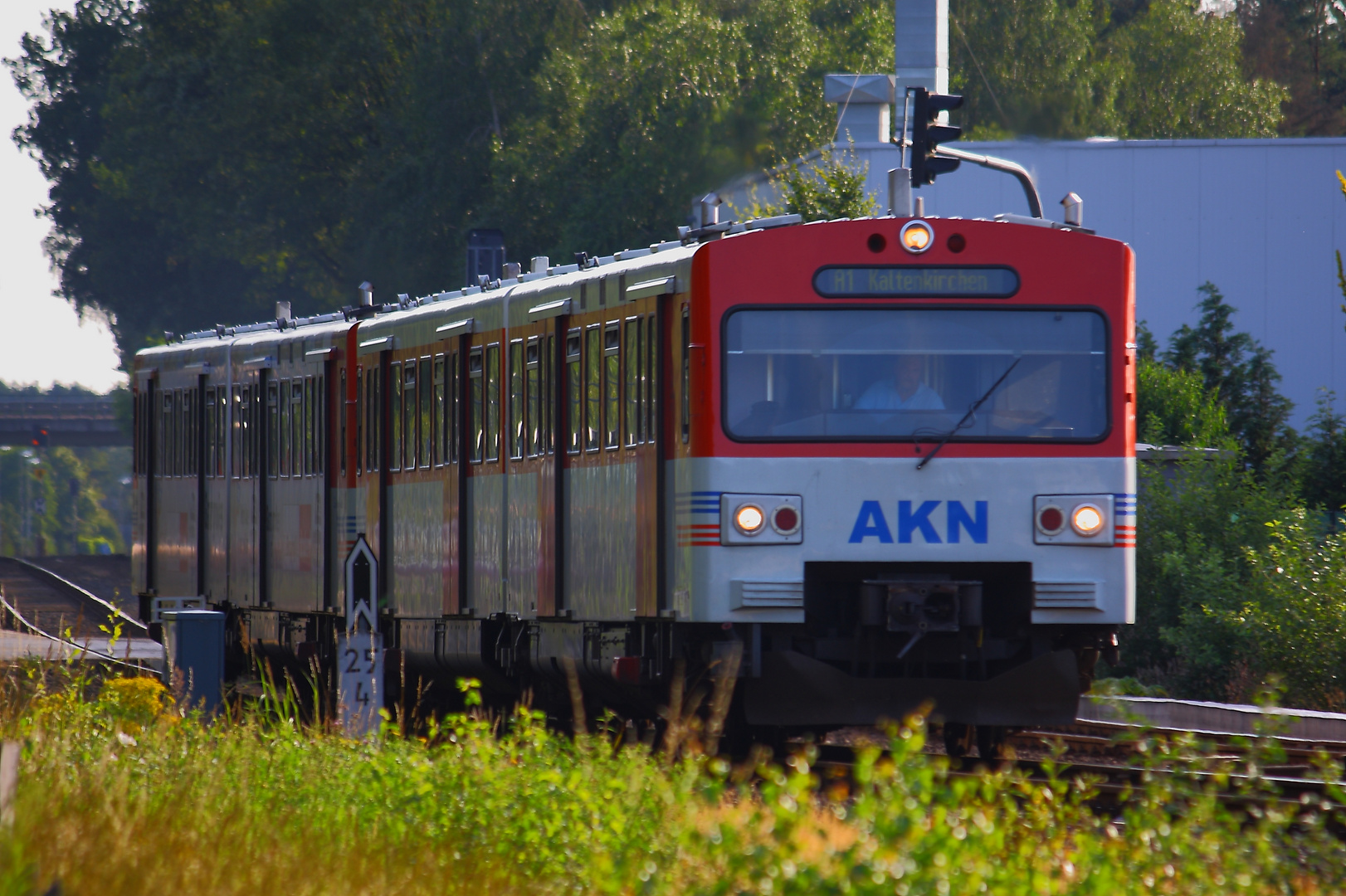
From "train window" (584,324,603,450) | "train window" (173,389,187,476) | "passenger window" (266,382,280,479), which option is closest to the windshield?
"train window" (584,324,603,450)

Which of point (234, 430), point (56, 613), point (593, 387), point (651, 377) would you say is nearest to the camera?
point (651, 377)

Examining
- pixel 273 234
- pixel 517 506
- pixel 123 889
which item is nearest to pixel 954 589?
pixel 517 506

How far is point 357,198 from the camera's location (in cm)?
6600

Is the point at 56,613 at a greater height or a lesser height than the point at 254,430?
lesser

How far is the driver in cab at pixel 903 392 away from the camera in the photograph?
12.5 meters

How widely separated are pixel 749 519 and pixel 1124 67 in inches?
2115

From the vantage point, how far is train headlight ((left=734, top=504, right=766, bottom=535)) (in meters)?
12.2

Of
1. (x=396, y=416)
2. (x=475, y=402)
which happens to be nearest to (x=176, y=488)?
(x=396, y=416)

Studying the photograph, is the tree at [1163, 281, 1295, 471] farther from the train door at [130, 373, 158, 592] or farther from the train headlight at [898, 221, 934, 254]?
the train headlight at [898, 221, 934, 254]

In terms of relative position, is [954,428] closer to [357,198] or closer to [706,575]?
[706,575]

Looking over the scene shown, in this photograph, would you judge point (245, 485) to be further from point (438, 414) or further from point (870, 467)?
point (870, 467)

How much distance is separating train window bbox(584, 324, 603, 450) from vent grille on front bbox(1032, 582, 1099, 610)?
3.16 m

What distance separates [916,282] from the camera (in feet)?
41.7

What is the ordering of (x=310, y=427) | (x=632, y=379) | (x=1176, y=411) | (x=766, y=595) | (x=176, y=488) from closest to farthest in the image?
(x=766, y=595) < (x=632, y=379) < (x=310, y=427) < (x=176, y=488) < (x=1176, y=411)
